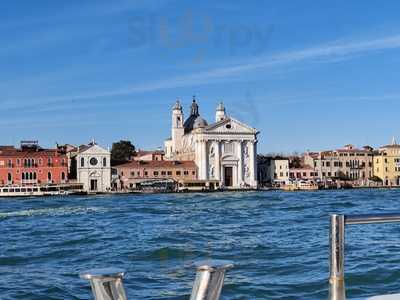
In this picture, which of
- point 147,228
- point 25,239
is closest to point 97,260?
point 25,239

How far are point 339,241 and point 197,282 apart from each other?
0.41m

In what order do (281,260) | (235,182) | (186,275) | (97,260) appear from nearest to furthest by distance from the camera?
(186,275), (281,260), (97,260), (235,182)

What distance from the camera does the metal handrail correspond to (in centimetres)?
178

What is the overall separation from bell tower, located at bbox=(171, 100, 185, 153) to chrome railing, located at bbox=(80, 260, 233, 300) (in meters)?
72.0

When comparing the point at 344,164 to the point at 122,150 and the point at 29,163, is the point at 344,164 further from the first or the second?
the point at 29,163

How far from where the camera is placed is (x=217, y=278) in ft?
5.71

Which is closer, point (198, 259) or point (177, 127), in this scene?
point (198, 259)

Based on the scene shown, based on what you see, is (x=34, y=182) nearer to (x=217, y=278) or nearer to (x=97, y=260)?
(x=97, y=260)

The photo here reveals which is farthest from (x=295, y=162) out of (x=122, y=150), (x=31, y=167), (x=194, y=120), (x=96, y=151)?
(x=31, y=167)

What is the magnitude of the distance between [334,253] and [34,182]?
194ft

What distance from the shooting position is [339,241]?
1791 mm

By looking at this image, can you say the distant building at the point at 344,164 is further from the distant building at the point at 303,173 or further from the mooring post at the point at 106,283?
the mooring post at the point at 106,283

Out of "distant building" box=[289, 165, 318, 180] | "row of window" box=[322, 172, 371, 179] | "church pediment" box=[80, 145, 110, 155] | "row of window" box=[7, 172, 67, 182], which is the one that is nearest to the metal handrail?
"row of window" box=[7, 172, 67, 182]

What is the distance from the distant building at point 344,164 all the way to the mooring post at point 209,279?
70045 millimetres
